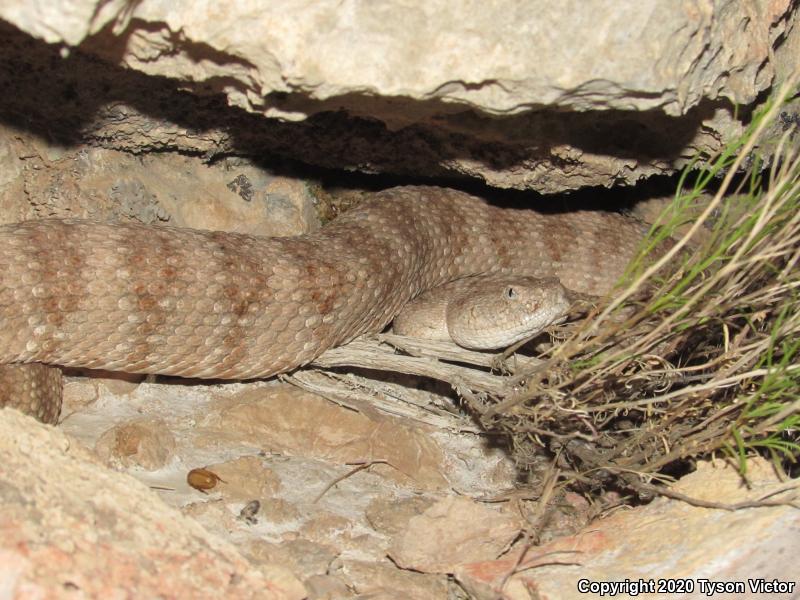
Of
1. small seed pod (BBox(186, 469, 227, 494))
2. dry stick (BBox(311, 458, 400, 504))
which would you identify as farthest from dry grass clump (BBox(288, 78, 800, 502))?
small seed pod (BBox(186, 469, 227, 494))

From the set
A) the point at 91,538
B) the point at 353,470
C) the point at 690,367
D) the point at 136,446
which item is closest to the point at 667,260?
the point at 690,367

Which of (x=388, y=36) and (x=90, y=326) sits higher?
(x=388, y=36)

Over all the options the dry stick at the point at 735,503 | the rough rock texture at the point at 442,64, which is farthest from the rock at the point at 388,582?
the rough rock texture at the point at 442,64

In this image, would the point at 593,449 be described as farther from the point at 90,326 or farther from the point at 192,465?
the point at 90,326

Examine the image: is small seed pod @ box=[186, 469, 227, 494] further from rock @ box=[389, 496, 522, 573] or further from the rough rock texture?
the rough rock texture

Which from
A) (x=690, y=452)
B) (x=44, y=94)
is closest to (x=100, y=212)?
(x=44, y=94)

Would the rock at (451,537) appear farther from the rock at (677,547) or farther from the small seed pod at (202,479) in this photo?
the small seed pod at (202,479)

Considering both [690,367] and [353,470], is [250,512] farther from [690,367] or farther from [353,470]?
[690,367]
